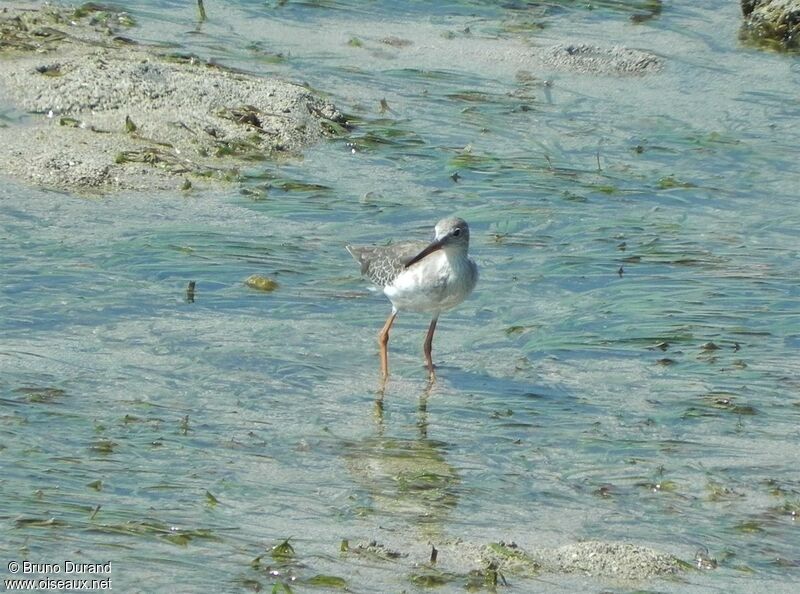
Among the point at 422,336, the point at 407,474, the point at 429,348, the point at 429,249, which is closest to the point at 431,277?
the point at 429,249

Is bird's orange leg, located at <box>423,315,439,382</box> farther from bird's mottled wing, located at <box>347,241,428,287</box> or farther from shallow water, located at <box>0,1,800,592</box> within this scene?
bird's mottled wing, located at <box>347,241,428,287</box>

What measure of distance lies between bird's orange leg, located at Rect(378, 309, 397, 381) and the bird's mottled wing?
0.72 feet

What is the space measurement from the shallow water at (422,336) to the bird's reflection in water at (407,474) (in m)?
0.02

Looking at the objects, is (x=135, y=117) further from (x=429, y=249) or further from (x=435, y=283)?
(x=435, y=283)

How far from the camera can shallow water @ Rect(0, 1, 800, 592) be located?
6.51 metres

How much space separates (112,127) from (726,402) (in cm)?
497

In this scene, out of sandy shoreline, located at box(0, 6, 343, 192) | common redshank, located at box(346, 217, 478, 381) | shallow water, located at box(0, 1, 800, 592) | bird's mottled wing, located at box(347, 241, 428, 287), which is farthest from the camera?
sandy shoreline, located at box(0, 6, 343, 192)

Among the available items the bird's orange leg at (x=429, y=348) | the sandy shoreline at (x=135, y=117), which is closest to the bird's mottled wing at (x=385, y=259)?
the bird's orange leg at (x=429, y=348)

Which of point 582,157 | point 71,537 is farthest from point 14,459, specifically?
point 582,157

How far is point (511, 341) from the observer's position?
8.83 meters

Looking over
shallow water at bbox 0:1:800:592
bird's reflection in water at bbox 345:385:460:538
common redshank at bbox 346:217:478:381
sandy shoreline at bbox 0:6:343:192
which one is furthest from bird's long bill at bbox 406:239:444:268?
sandy shoreline at bbox 0:6:343:192

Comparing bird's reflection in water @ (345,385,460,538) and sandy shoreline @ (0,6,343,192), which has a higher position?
sandy shoreline @ (0,6,343,192)

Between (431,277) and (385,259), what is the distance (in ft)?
1.42

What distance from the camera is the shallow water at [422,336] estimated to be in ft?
21.4
